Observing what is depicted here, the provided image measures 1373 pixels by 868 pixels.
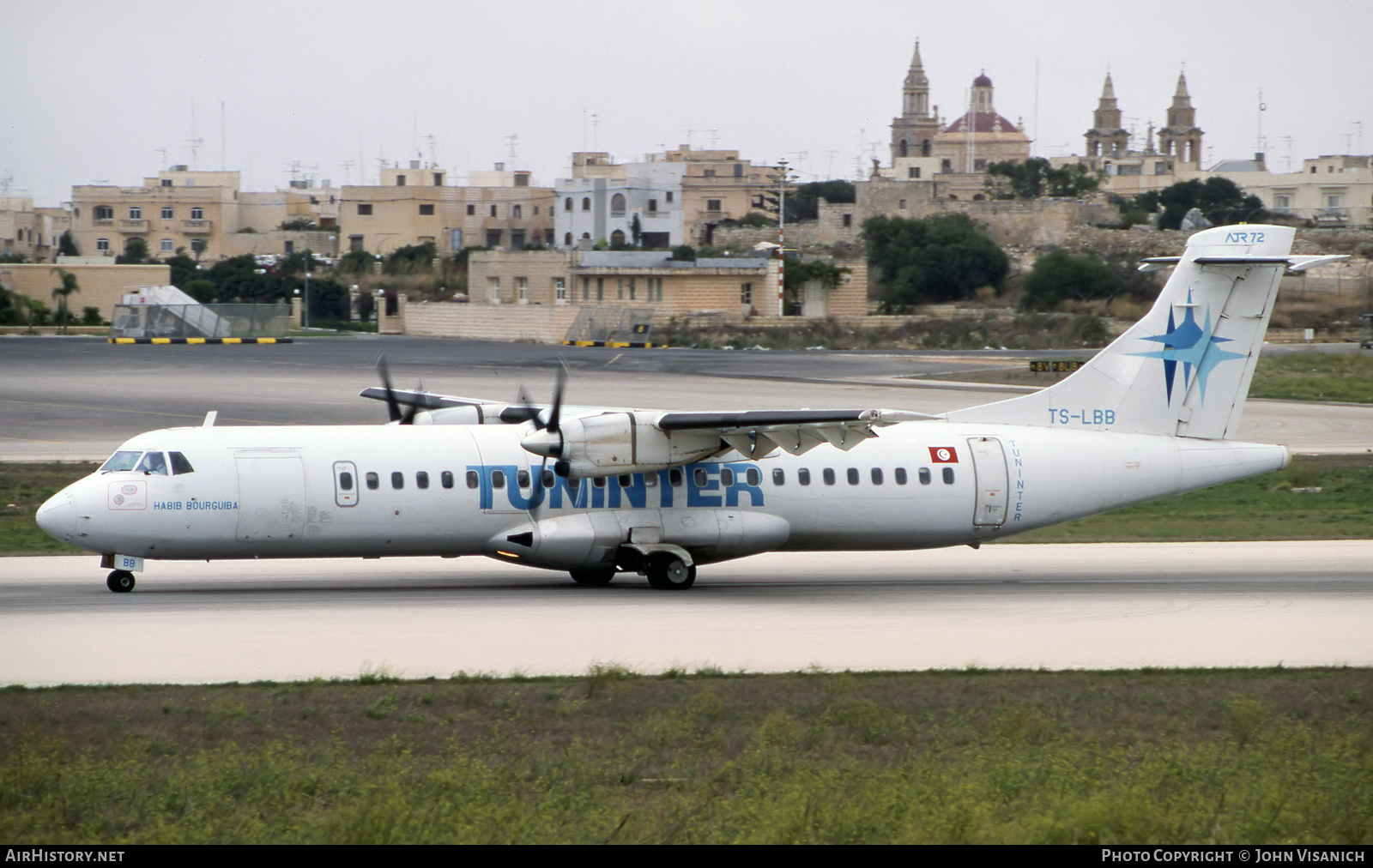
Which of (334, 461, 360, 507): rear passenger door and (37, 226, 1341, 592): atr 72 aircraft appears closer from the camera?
(37, 226, 1341, 592): atr 72 aircraft

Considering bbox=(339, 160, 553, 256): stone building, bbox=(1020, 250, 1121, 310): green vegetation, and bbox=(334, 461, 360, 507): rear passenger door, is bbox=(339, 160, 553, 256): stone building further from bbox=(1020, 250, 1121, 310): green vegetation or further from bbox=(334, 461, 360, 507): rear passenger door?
bbox=(334, 461, 360, 507): rear passenger door

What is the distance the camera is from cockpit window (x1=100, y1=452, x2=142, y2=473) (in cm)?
2097

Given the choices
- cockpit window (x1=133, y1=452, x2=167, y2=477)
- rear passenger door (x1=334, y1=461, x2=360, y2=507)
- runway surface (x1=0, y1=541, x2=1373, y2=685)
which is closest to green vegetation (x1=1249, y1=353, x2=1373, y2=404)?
runway surface (x1=0, y1=541, x2=1373, y2=685)

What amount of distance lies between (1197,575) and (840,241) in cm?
13904

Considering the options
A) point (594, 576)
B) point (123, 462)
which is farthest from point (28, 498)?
point (594, 576)

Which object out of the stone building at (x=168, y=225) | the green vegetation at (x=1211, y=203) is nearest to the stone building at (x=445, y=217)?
the stone building at (x=168, y=225)

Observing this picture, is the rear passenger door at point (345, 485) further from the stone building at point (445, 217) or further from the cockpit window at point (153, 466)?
the stone building at point (445, 217)

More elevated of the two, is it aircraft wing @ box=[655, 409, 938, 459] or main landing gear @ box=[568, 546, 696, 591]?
aircraft wing @ box=[655, 409, 938, 459]

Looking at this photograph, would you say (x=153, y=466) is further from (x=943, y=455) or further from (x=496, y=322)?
(x=496, y=322)

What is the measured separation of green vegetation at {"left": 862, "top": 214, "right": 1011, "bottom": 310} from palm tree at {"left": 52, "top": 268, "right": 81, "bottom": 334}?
199ft

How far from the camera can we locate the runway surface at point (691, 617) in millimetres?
16547

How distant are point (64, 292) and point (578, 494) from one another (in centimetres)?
9118

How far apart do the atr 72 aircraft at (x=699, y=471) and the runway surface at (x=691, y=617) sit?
33.5 inches

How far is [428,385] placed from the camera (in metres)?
56.5
